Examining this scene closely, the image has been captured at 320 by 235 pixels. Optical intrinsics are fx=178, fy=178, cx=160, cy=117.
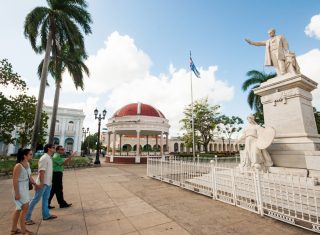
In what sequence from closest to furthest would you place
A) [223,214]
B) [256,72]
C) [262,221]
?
[262,221]
[223,214]
[256,72]

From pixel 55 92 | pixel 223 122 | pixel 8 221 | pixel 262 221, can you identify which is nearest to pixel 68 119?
pixel 55 92

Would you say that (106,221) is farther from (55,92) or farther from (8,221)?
(55,92)

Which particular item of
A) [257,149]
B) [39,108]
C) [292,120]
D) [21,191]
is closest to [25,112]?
[39,108]

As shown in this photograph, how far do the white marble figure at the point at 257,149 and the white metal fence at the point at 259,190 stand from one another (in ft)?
2.00

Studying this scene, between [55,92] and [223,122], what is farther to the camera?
[223,122]

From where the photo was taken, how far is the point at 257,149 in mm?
6367

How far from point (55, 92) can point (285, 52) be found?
1955 centimetres

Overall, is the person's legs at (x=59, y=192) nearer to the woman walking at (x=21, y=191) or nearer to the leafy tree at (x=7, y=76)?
the woman walking at (x=21, y=191)

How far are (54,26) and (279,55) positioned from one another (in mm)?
17269

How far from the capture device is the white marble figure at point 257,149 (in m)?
6.11

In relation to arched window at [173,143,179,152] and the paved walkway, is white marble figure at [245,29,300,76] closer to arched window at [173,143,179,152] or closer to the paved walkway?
the paved walkway

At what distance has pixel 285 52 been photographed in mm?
7637

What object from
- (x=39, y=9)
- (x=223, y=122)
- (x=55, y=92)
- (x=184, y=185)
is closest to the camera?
(x=184, y=185)

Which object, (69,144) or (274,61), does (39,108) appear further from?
(69,144)
